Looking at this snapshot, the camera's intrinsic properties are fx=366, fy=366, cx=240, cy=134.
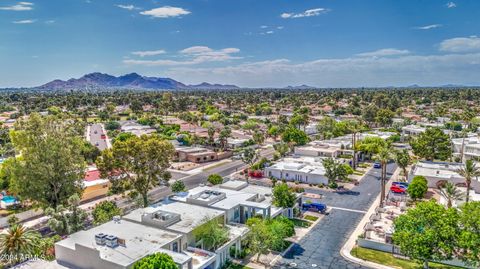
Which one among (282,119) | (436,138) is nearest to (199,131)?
(282,119)

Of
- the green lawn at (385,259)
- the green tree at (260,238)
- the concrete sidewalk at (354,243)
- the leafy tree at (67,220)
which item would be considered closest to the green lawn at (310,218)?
the concrete sidewalk at (354,243)

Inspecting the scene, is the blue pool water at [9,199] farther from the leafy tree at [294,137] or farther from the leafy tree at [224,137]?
the leafy tree at [294,137]

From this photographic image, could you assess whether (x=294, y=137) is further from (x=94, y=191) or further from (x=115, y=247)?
(x=115, y=247)

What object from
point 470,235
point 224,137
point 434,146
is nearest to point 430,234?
point 470,235

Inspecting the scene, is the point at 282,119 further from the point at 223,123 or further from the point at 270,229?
the point at 270,229

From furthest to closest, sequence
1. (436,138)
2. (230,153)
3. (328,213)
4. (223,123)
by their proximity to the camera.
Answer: (223,123) < (230,153) < (436,138) < (328,213)
